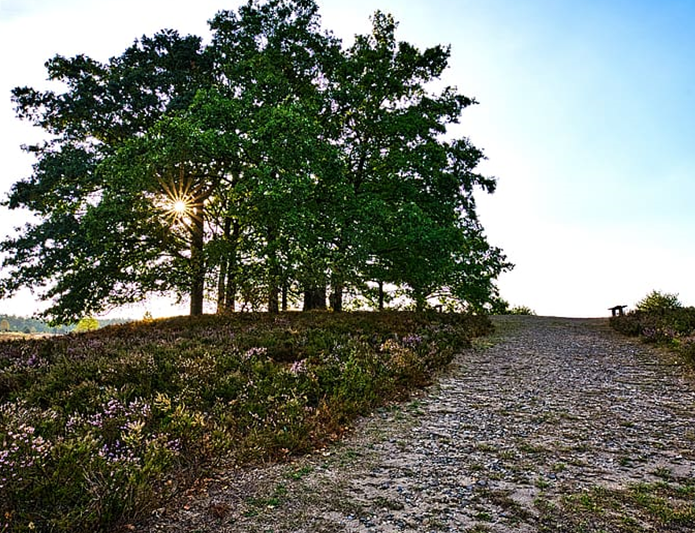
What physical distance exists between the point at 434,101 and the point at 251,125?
408 inches

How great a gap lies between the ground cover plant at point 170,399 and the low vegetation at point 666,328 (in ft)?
19.2

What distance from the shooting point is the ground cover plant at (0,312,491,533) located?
14.5 ft

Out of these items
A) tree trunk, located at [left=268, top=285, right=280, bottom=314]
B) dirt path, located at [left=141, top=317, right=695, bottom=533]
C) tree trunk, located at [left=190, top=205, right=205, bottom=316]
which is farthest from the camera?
tree trunk, located at [left=190, top=205, right=205, bottom=316]

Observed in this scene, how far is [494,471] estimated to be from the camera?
19.3 ft

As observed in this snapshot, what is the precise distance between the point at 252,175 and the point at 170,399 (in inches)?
436

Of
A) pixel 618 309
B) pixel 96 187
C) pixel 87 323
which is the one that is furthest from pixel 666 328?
pixel 87 323

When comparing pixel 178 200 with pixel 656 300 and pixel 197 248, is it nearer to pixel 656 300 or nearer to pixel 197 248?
pixel 197 248

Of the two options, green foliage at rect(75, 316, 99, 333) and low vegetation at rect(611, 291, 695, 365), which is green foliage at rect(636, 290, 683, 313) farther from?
green foliage at rect(75, 316, 99, 333)

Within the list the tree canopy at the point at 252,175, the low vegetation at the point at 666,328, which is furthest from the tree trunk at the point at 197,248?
the low vegetation at the point at 666,328

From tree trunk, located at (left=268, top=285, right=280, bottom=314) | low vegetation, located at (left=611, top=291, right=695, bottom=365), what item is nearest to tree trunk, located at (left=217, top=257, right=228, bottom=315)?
tree trunk, located at (left=268, top=285, right=280, bottom=314)

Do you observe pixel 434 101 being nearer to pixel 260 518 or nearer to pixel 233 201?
pixel 233 201

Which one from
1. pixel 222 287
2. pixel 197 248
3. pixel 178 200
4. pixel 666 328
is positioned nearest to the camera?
pixel 666 328

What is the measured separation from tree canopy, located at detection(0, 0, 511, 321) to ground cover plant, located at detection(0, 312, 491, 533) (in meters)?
4.31

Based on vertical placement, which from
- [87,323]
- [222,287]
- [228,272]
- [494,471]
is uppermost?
[228,272]
